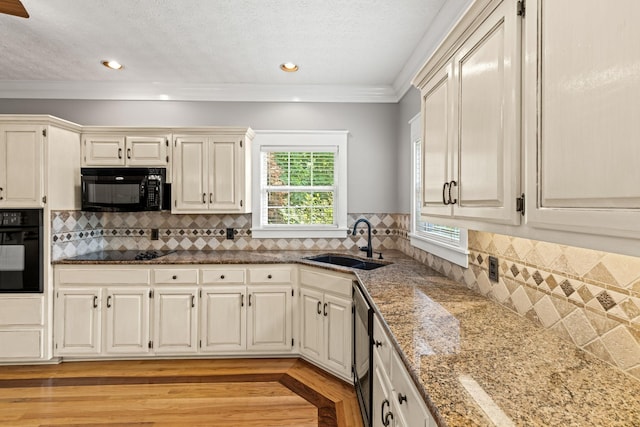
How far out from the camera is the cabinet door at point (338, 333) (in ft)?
8.46

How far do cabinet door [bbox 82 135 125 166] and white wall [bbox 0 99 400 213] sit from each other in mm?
406

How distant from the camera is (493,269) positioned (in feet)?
5.90

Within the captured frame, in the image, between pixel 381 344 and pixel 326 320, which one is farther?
pixel 326 320

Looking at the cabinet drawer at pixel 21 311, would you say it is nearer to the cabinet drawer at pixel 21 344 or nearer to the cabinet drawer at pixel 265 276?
the cabinet drawer at pixel 21 344

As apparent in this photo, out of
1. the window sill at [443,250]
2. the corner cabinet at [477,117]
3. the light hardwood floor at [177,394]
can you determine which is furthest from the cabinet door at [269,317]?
the corner cabinet at [477,117]

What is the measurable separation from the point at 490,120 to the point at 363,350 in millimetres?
1487

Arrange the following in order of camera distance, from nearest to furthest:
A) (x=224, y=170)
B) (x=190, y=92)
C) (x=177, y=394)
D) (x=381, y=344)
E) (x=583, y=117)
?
1. (x=583, y=117)
2. (x=381, y=344)
3. (x=177, y=394)
4. (x=224, y=170)
5. (x=190, y=92)

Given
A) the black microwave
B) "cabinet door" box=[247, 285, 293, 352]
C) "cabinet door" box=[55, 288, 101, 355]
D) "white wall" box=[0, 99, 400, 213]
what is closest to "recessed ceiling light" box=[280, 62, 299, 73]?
"white wall" box=[0, 99, 400, 213]

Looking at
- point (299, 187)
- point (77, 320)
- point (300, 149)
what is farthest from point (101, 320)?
point (300, 149)

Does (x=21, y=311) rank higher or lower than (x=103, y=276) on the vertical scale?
lower

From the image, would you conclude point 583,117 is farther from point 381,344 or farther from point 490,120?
point 381,344

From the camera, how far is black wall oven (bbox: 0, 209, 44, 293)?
2875 mm

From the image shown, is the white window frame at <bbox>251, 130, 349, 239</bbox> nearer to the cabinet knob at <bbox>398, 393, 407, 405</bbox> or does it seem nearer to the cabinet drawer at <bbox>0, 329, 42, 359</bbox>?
the cabinet drawer at <bbox>0, 329, 42, 359</bbox>

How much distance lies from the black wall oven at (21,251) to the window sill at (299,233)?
1.85m
